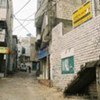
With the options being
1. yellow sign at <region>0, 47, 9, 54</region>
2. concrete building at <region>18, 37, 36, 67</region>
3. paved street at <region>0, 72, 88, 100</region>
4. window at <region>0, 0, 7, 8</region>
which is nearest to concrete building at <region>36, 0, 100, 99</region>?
paved street at <region>0, 72, 88, 100</region>

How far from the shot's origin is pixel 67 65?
1551 centimetres

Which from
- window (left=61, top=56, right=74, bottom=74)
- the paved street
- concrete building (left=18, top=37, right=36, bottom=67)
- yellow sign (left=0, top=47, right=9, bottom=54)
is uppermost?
concrete building (left=18, top=37, right=36, bottom=67)

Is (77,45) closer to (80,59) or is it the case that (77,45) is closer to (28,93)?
(80,59)

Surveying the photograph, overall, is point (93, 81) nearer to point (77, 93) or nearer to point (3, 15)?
point (77, 93)

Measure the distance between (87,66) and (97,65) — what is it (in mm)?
938

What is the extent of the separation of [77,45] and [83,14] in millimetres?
2024

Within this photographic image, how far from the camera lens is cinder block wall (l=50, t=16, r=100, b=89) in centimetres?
1208

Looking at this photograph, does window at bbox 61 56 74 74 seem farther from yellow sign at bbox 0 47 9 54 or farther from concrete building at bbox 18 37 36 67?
concrete building at bbox 18 37 36 67

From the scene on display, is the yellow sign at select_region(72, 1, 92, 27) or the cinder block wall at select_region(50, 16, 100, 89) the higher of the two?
the yellow sign at select_region(72, 1, 92, 27)

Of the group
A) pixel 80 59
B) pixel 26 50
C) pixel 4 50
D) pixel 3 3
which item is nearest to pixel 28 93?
pixel 80 59

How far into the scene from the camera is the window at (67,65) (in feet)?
48.4

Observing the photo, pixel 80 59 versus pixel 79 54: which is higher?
pixel 79 54

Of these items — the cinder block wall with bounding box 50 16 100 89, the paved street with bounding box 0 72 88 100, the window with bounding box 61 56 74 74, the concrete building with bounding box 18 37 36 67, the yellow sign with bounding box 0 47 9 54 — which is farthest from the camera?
the concrete building with bounding box 18 37 36 67

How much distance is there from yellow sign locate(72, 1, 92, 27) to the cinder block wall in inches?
22.5
